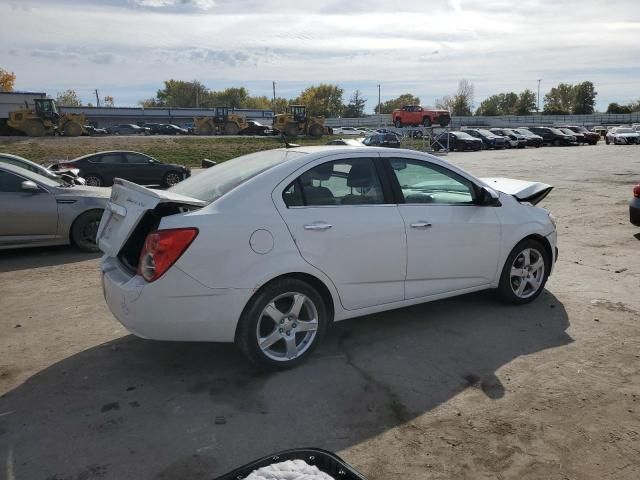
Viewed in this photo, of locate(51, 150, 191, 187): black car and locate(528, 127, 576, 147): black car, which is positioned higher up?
locate(528, 127, 576, 147): black car

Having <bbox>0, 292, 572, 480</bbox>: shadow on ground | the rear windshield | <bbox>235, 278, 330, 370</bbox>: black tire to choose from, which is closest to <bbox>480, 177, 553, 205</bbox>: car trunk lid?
<bbox>0, 292, 572, 480</bbox>: shadow on ground

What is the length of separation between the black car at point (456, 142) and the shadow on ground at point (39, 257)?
3272 centimetres

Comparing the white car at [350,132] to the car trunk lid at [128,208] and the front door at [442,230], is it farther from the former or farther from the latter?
the car trunk lid at [128,208]

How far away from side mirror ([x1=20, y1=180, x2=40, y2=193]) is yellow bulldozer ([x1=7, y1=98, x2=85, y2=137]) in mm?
35780

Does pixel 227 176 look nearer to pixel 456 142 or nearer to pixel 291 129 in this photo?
pixel 456 142

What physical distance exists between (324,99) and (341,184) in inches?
4905

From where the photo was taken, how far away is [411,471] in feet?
9.35

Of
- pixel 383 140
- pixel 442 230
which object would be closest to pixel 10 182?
pixel 442 230

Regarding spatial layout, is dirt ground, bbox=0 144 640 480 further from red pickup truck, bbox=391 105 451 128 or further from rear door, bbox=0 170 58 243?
red pickup truck, bbox=391 105 451 128

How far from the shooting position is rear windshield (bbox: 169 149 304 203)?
4047 millimetres

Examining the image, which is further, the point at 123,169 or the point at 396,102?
the point at 396,102

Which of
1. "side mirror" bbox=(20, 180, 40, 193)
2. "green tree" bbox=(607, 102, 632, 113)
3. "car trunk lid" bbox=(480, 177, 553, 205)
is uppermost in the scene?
"green tree" bbox=(607, 102, 632, 113)

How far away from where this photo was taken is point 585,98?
109000mm

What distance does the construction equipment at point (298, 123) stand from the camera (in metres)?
47.8
